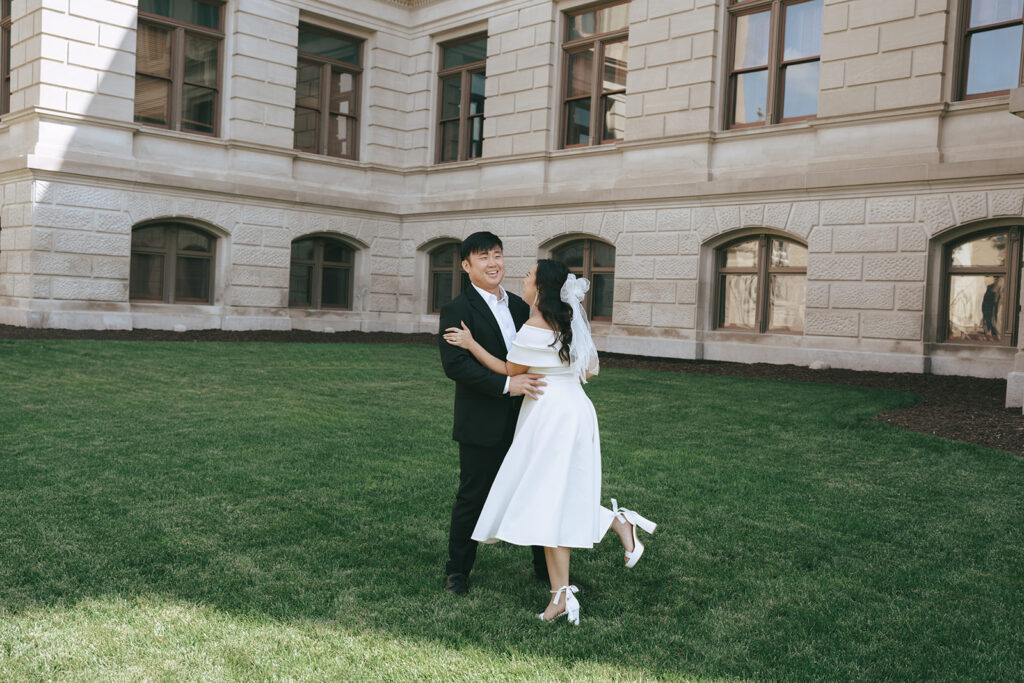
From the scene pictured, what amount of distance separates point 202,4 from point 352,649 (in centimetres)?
1977

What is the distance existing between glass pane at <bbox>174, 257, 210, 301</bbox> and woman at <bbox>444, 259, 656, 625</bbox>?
1742cm

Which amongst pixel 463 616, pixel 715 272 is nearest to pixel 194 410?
pixel 463 616

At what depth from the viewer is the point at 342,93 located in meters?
22.4

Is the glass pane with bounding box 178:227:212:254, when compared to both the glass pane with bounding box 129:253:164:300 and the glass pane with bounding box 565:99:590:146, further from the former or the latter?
the glass pane with bounding box 565:99:590:146

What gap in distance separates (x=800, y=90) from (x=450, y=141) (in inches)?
380

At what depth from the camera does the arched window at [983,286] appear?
44.7ft

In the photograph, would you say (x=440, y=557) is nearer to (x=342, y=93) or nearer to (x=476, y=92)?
(x=476, y=92)

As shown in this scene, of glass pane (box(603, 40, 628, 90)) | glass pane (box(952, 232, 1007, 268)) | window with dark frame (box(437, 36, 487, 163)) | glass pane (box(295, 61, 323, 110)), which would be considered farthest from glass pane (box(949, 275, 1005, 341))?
glass pane (box(295, 61, 323, 110))

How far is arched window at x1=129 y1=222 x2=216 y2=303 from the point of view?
1912 cm

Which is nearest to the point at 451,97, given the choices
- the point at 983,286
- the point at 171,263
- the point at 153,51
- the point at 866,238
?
the point at 153,51

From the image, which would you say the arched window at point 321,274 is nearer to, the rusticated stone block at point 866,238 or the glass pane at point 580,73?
the glass pane at point 580,73

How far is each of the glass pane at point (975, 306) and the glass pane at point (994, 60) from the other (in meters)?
3.20

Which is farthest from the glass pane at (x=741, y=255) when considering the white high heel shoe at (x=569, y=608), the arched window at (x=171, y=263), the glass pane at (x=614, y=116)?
the white high heel shoe at (x=569, y=608)

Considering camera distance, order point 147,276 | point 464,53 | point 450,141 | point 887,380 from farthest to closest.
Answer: point 450,141 < point 464,53 < point 147,276 < point 887,380
